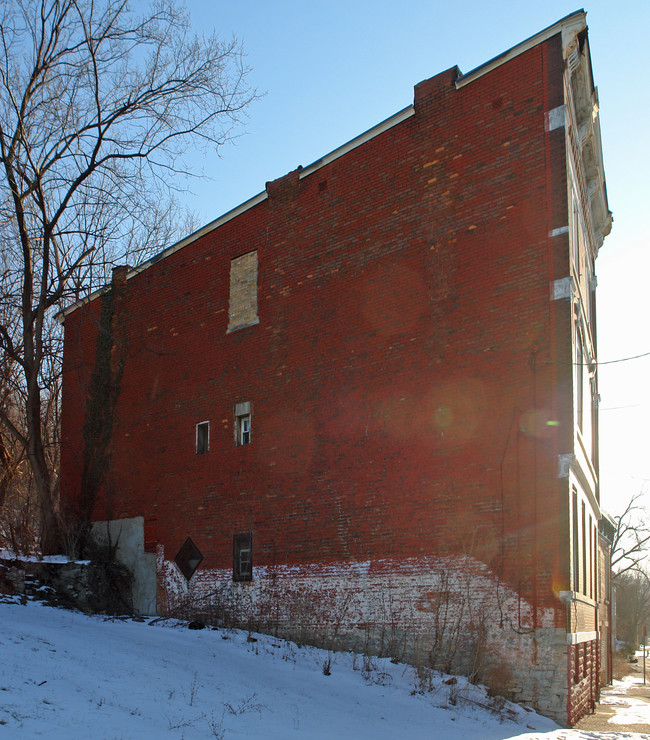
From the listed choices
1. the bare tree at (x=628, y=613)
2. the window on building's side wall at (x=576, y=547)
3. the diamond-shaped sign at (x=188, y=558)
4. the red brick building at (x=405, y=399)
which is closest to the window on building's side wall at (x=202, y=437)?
the red brick building at (x=405, y=399)

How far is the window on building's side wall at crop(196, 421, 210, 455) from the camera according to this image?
19422 mm

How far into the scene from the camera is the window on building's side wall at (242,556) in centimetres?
1762

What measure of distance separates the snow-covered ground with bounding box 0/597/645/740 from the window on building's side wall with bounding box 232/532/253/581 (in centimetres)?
265

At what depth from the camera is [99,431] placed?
879 inches

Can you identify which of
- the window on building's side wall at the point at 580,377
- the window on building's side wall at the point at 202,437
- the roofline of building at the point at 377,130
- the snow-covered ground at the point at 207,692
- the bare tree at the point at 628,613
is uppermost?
the roofline of building at the point at 377,130

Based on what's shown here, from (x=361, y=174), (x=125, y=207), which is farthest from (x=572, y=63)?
(x=125, y=207)

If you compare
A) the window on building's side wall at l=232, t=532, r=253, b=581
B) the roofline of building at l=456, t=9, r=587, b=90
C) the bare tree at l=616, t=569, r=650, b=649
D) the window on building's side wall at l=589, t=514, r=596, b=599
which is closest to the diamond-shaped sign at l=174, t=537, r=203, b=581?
the window on building's side wall at l=232, t=532, r=253, b=581

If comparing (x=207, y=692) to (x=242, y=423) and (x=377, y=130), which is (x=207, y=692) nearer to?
(x=242, y=423)

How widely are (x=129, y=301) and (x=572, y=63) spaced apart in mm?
13798

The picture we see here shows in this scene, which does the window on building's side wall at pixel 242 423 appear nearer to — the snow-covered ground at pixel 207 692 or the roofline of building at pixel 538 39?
the snow-covered ground at pixel 207 692

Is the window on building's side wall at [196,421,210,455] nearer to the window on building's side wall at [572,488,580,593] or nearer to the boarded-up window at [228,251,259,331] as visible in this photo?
the boarded-up window at [228,251,259,331]

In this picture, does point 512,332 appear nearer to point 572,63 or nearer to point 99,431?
point 572,63

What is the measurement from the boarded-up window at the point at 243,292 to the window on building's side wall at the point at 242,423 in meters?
2.08

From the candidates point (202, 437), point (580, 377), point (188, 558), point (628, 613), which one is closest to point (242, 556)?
Result: point (188, 558)
